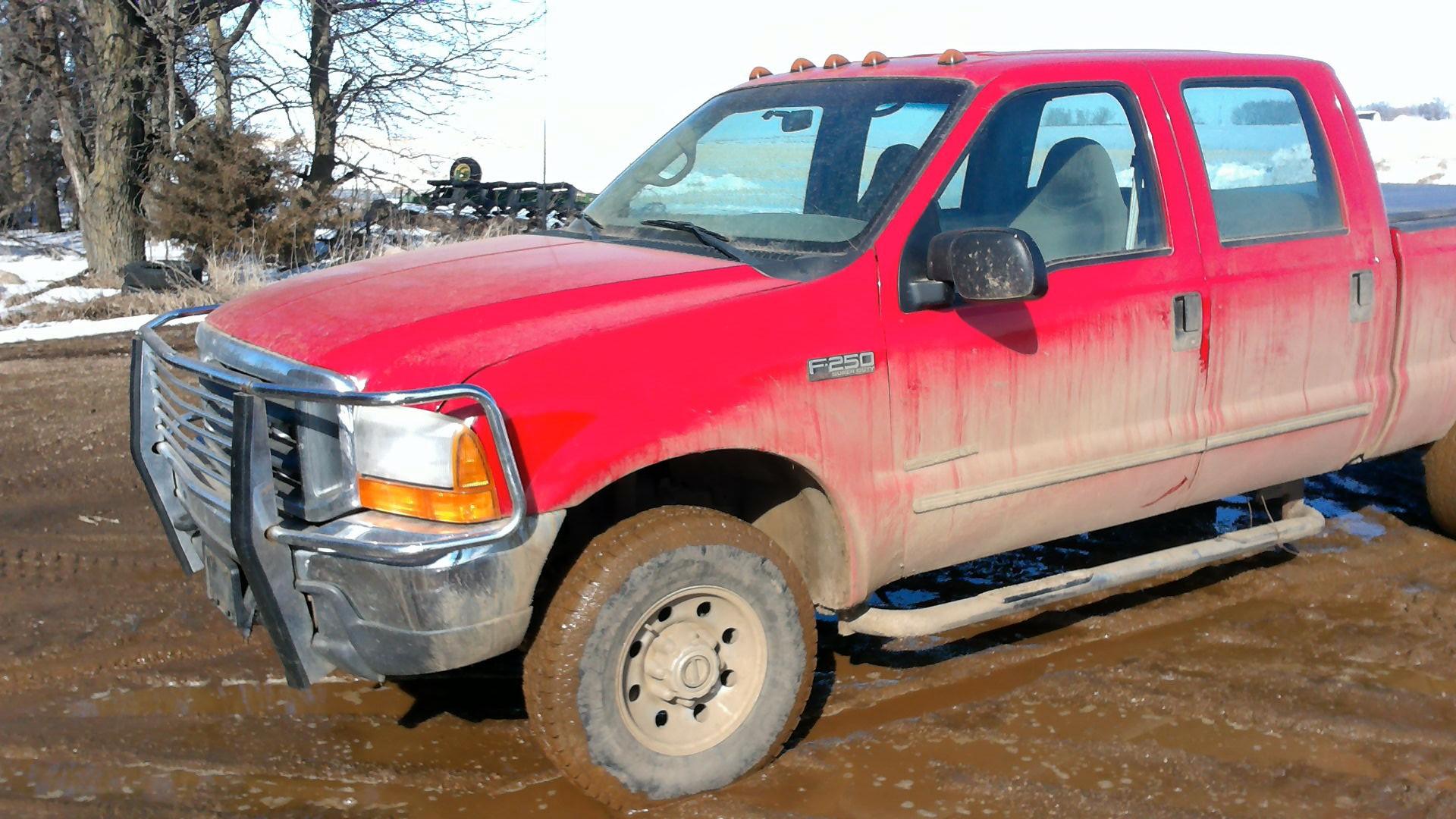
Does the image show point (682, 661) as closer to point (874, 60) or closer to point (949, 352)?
point (949, 352)

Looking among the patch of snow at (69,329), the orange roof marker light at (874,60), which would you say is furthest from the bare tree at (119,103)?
the orange roof marker light at (874,60)

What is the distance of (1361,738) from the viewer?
12.7 ft

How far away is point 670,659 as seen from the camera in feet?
11.3

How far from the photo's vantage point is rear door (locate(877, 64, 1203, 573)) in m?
3.82

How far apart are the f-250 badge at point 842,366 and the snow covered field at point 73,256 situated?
8.47 meters

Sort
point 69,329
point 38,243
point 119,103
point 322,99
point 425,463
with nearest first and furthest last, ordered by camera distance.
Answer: point 425,463, point 69,329, point 119,103, point 322,99, point 38,243

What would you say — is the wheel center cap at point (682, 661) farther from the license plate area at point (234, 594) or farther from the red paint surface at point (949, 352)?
the license plate area at point (234, 594)

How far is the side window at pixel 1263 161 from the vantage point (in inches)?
179

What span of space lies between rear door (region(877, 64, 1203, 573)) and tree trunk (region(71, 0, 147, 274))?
1274 centimetres

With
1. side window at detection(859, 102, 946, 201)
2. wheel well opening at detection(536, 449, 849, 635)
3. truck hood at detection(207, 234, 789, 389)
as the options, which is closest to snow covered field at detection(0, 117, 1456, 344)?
truck hood at detection(207, 234, 789, 389)

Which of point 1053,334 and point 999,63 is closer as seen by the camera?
point 1053,334

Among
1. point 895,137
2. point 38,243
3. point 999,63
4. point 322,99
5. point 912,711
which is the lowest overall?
point 912,711

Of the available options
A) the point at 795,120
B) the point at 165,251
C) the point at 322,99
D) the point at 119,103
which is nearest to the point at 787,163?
the point at 795,120

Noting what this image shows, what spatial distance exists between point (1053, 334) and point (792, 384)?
97 cm
